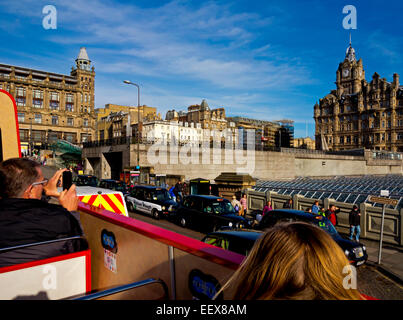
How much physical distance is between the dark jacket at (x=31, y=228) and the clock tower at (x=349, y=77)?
12629 cm

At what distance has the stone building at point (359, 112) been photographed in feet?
318

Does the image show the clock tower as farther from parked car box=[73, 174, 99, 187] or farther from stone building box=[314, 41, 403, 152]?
parked car box=[73, 174, 99, 187]

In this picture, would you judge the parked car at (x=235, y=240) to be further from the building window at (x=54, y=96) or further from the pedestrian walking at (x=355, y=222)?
the building window at (x=54, y=96)

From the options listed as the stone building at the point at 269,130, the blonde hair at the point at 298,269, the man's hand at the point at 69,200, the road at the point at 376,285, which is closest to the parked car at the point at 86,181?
the road at the point at 376,285

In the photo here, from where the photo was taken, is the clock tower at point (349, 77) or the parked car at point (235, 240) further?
the clock tower at point (349, 77)

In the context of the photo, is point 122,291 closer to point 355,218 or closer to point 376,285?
point 376,285

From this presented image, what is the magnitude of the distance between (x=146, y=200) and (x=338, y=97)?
11630 centimetres

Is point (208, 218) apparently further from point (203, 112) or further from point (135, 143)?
point (203, 112)

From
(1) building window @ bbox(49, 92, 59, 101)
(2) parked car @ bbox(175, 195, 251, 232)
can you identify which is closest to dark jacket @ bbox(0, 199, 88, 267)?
(2) parked car @ bbox(175, 195, 251, 232)

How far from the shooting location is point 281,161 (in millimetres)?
45250

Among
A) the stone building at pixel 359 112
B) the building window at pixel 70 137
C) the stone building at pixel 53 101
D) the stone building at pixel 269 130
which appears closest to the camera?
the stone building at pixel 53 101

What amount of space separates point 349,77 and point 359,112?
57.2 feet

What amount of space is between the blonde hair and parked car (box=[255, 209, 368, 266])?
745 centimetres
